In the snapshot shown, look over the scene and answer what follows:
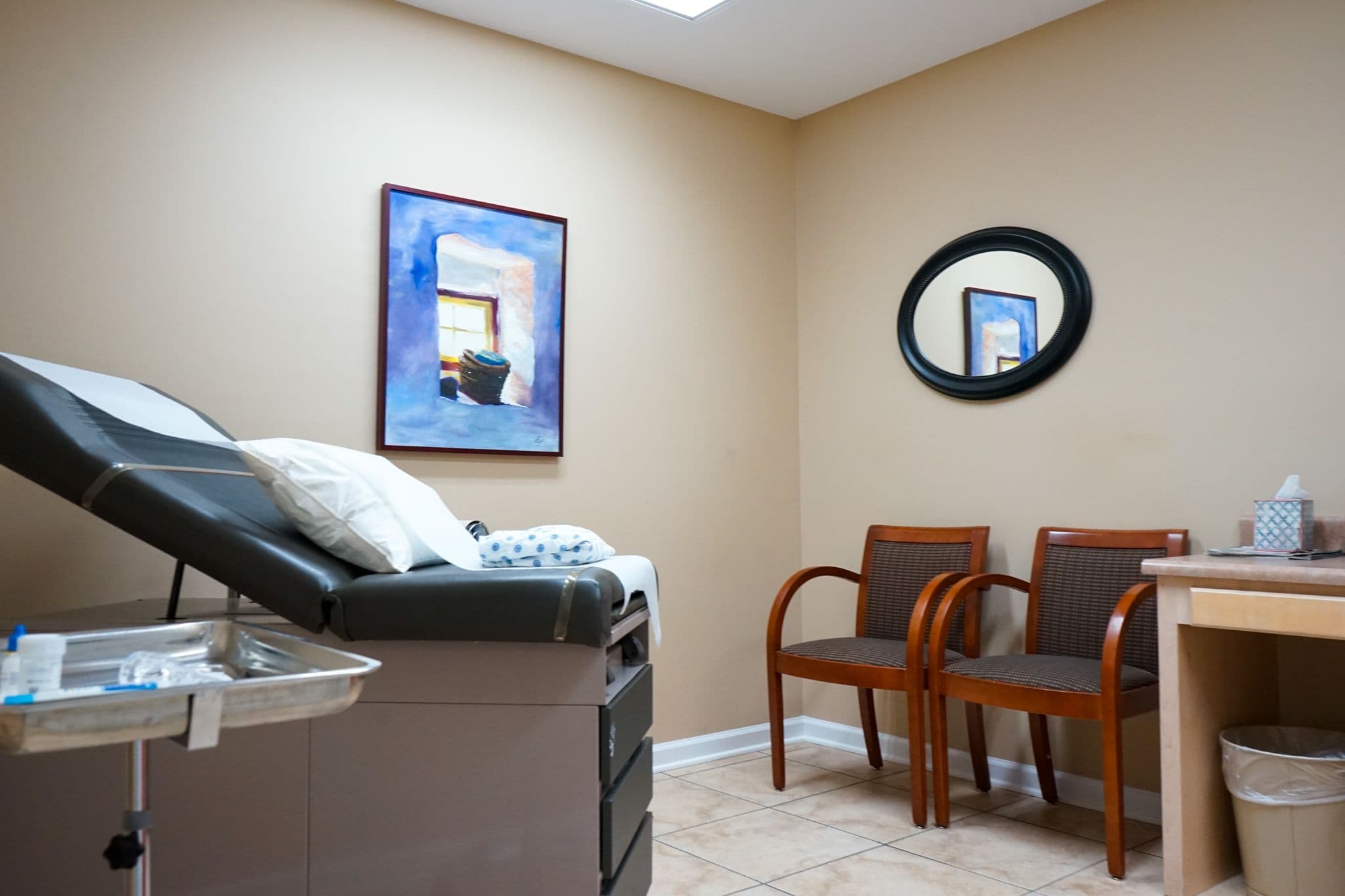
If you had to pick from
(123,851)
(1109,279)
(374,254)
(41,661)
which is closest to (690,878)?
(123,851)

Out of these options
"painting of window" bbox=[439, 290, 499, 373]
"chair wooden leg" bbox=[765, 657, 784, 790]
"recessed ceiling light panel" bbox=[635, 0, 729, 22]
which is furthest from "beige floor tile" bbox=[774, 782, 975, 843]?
"recessed ceiling light panel" bbox=[635, 0, 729, 22]

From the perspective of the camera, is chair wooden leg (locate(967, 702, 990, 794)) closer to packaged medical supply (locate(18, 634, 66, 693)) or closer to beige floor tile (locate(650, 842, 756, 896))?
beige floor tile (locate(650, 842, 756, 896))

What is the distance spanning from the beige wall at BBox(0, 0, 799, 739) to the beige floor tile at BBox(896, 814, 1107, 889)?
116 centimetres

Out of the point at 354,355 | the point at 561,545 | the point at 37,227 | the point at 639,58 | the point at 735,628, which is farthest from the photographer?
the point at 735,628

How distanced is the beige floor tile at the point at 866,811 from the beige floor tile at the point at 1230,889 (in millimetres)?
757

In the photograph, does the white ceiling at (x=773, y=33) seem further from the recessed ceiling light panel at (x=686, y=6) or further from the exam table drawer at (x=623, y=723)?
the exam table drawer at (x=623, y=723)

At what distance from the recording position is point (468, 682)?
1.75 meters

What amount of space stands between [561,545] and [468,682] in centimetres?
46

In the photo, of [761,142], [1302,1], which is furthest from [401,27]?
[1302,1]

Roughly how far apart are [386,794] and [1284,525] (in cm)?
222

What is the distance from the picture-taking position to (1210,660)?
247 cm

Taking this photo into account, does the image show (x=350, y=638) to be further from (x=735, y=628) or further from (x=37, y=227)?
(x=735, y=628)

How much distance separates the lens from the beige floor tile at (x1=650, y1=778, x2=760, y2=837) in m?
3.00

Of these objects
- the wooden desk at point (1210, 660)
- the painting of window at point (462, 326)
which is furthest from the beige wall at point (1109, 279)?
the painting of window at point (462, 326)
